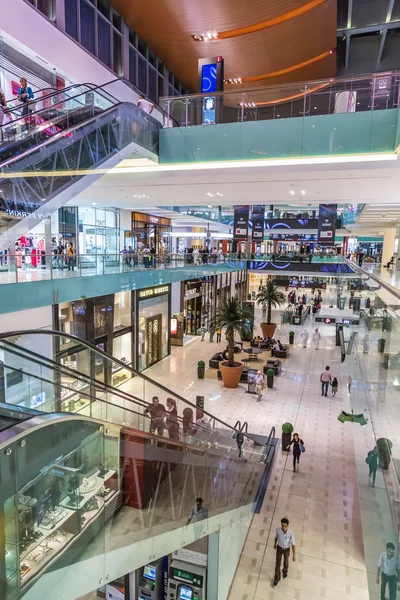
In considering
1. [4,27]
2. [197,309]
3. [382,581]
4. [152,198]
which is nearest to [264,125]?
[152,198]

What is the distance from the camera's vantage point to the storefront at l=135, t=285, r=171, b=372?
1705 centimetres

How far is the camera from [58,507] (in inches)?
121

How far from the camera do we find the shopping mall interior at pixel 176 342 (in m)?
3.62

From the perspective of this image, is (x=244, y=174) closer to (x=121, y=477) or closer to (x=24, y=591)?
(x=121, y=477)

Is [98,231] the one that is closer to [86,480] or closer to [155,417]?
[155,417]

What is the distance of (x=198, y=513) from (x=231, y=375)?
10067 millimetres

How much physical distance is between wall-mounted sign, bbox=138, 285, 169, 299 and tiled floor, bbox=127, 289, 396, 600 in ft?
11.6

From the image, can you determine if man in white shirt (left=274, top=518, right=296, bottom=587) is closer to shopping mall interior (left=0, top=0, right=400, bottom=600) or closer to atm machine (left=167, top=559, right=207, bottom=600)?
shopping mall interior (left=0, top=0, right=400, bottom=600)

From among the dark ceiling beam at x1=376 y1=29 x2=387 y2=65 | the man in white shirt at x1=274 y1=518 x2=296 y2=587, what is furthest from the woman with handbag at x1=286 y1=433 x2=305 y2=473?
→ the dark ceiling beam at x1=376 y1=29 x2=387 y2=65

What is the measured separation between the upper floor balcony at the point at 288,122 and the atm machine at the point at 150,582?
8773mm

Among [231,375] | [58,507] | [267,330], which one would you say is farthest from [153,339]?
[58,507]

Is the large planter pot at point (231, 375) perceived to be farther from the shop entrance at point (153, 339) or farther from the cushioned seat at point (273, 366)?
the shop entrance at point (153, 339)

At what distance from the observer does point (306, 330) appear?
26.8 m

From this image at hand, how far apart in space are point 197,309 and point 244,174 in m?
15.9
